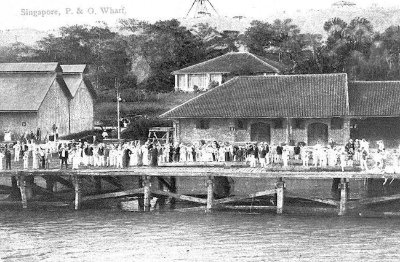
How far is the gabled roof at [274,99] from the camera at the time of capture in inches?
2110

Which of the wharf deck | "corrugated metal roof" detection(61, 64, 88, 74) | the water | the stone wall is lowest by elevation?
the water

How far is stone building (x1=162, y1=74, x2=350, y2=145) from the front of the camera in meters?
53.7

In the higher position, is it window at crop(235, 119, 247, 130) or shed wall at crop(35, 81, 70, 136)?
shed wall at crop(35, 81, 70, 136)

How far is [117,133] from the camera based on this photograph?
216 ft

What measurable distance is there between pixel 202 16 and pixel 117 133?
78643mm

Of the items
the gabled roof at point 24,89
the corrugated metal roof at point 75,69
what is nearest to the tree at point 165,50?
the corrugated metal roof at point 75,69

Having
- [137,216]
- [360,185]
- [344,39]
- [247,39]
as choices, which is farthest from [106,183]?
[247,39]

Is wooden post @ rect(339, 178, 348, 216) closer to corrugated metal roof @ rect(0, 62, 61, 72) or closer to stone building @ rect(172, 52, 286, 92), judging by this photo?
corrugated metal roof @ rect(0, 62, 61, 72)

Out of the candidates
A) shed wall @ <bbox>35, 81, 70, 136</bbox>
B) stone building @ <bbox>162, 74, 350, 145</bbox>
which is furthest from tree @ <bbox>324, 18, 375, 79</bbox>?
shed wall @ <bbox>35, 81, 70, 136</bbox>

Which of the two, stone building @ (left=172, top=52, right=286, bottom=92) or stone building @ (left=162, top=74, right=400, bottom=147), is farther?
stone building @ (left=172, top=52, right=286, bottom=92)

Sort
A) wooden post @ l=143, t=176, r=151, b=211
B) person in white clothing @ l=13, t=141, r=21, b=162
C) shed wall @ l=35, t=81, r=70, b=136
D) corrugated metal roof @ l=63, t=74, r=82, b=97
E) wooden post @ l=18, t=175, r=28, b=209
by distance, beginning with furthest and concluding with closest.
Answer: corrugated metal roof @ l=63, t=74, r=82, b=97 → shed wall @ l=35, t=81, r=70, b=136 → person in white clothing @ l=13, t=141, r=21, b=162 → wooden post @ l=18, t=175, r=28, b=209 → wooden post @ l=143, t=176, r=151, b=211

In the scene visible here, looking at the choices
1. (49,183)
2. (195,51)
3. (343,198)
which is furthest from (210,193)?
(195,51)

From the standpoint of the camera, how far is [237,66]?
3027 inches

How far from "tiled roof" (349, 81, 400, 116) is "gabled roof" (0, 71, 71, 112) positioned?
2334 cm
